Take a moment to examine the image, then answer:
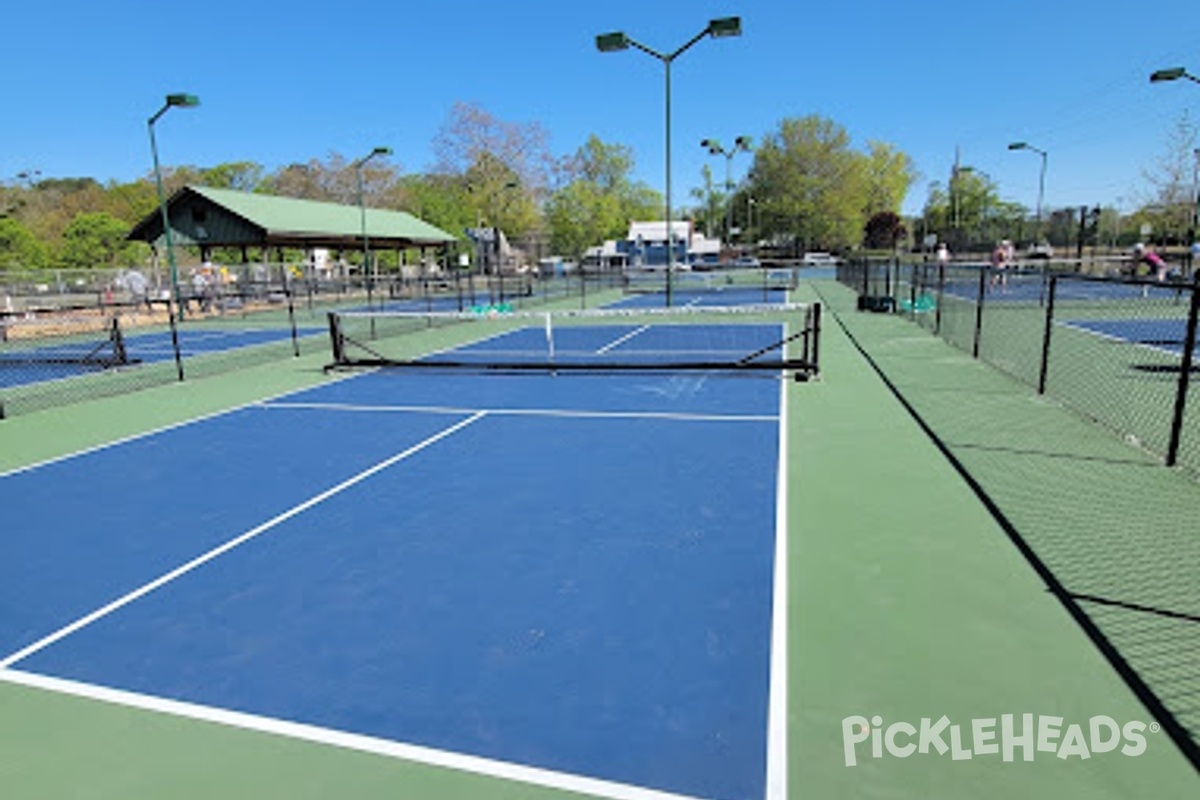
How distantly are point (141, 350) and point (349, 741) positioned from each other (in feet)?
72.9

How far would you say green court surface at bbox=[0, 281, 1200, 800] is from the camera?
10.8 ft

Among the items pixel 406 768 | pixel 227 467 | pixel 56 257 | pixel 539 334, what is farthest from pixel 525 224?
pixel 406 768

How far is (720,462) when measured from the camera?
808 cm

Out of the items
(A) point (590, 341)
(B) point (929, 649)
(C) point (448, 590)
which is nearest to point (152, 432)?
(C) point (448, 590)

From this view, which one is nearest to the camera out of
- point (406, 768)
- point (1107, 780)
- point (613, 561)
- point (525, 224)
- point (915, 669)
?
point (1107, 780)

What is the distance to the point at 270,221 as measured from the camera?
133 feet

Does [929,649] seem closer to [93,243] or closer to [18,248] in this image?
[18,248]

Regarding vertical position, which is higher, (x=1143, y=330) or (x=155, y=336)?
(x=1143, y=330)

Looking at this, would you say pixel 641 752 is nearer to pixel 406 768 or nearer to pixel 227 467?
pixel 406 768

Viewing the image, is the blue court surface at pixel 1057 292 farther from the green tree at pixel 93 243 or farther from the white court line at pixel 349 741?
the green tree at pixel 93 243

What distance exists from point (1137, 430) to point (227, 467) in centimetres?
1113

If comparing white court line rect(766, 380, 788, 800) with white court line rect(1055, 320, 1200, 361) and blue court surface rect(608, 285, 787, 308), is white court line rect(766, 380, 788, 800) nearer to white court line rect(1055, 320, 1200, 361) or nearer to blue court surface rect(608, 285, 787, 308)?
white court line rect(1055, 320, 1200, 361)

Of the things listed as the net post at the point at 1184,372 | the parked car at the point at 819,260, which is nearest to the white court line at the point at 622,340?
the net post at the point at 1184,372

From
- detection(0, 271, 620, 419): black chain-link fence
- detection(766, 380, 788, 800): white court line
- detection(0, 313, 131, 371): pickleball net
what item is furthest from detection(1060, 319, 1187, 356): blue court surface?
detection(0, 313, 131, 371): pickleball net
